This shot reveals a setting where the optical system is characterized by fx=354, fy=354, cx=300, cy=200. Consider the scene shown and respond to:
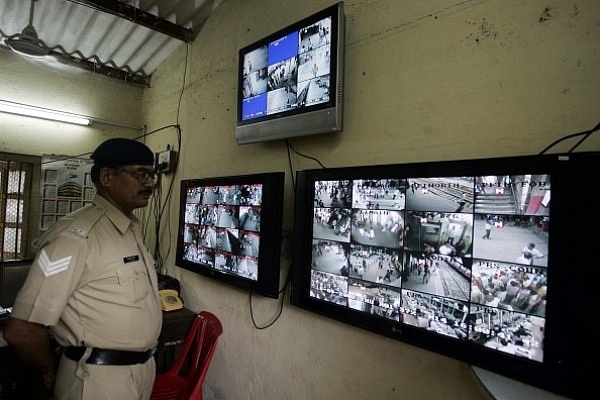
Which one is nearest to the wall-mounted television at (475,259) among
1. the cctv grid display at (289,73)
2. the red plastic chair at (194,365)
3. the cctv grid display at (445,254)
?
the cctv grid display at (445,254)

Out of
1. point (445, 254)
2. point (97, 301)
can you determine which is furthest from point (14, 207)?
point (445, 254)

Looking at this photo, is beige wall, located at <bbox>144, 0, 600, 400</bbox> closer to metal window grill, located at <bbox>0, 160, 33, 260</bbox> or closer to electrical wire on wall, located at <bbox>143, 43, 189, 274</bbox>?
electrical wire on wall, located at <bbox>143, 43, 189, 274</bbox>

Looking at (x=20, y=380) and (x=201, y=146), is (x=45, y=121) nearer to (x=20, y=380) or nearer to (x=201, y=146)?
(x=201, y=146)

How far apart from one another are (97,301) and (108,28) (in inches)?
120

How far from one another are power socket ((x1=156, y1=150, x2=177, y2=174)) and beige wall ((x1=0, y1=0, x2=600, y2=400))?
0.40 m

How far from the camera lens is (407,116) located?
68.1 inches

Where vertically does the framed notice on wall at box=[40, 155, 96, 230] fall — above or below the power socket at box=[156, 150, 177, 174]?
below

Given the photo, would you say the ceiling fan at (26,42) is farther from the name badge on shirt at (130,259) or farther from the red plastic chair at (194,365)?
the red plastic chair at (194,365)

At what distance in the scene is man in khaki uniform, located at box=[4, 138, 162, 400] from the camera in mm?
1501

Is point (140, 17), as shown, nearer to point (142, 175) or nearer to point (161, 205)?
point (161, 205)

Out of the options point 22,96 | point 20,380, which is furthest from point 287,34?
point 22,96

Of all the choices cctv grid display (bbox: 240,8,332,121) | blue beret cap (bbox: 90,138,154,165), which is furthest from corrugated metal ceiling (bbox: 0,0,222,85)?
blue beret cap (bbox: 90,138,154,165)

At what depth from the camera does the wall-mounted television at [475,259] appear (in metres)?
1.11

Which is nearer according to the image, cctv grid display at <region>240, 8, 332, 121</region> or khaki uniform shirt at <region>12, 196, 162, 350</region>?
khaki uniform shirt at <region>12, 196, 162, 350</region>
